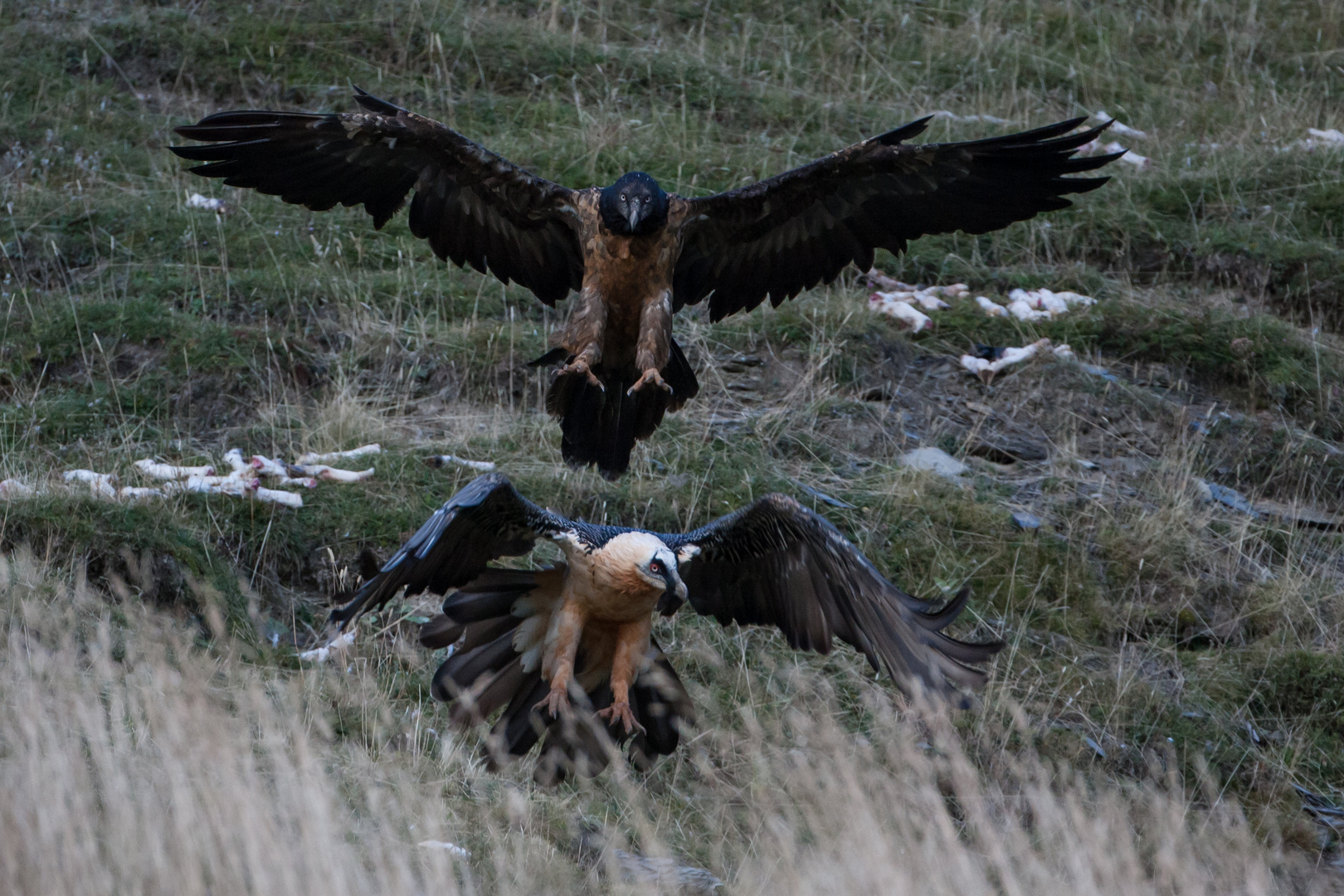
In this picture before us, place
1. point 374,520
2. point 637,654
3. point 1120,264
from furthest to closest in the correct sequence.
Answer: point 1120,264 < point 374,520 < point 637,654

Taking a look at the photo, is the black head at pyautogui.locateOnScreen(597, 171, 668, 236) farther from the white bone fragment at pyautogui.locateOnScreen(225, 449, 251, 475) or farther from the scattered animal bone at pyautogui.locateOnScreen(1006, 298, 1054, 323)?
the scattered animal bone at pyautogui.locateOnScreen(1006, 298, 1054, 323)

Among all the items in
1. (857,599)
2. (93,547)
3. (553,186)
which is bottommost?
(93,547)

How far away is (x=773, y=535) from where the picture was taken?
5.00 meters

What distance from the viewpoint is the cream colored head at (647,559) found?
4.61 metres

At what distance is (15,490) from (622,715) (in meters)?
2.83

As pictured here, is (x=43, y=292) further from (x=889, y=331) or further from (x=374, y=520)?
(x=889, y=331)

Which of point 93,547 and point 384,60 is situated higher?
point 384,60

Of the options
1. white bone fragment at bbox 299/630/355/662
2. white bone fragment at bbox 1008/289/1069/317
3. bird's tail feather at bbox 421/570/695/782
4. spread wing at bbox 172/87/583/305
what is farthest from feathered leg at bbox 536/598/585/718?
white bone fragment at bbox 1008/289/1069/317

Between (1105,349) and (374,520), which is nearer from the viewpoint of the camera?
(374,520)

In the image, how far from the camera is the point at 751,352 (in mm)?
8258

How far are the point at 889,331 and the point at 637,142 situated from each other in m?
2.46

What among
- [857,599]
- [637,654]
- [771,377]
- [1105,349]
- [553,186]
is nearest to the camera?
[857,599]

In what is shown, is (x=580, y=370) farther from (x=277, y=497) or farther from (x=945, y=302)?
(x=945, y=302)

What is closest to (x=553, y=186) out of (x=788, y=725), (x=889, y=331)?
(x=788, y=725)
